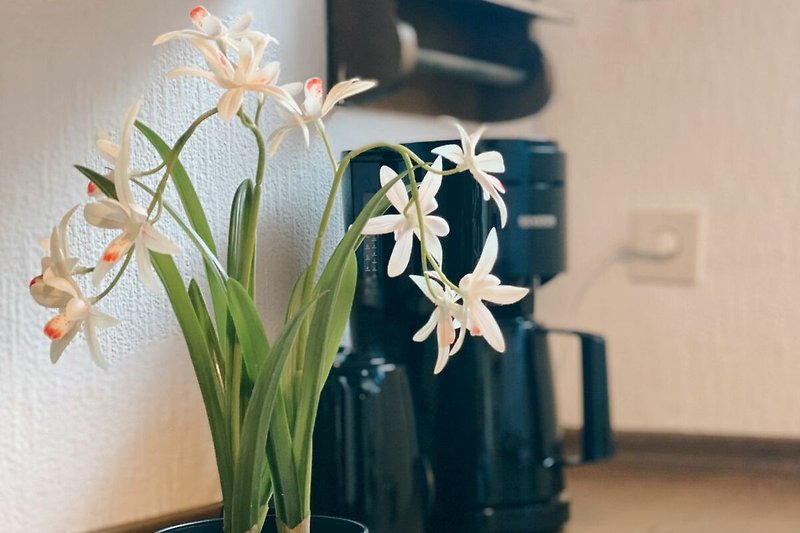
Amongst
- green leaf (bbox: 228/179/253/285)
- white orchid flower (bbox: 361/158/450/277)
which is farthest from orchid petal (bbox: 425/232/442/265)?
green leaf (bbox: 228/179/253/285)

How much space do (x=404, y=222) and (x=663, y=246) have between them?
1.81 ft

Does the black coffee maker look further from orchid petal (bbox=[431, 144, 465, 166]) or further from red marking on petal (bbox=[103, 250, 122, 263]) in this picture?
red marking on petal (bbox=[103, 250, 122, 263])

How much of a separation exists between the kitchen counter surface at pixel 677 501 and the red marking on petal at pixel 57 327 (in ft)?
1.52

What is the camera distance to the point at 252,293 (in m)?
0.52

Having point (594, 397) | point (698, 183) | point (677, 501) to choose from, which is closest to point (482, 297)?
point (594, 397)

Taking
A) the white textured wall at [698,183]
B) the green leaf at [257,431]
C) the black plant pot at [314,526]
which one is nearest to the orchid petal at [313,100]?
the green leaf at [257,431]

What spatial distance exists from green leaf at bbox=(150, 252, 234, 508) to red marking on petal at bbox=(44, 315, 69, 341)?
0.18ft

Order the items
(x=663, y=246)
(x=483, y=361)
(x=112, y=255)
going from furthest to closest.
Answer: (x=663, y=246)
(x=483, y=361)
(x=112, y=255)

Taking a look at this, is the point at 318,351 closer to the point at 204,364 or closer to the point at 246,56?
the point at 204,364

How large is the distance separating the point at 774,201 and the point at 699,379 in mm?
220

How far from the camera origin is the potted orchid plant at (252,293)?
0.44 m

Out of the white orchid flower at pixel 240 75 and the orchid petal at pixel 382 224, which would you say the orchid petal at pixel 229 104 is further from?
the orchid petal at pixel 382 224

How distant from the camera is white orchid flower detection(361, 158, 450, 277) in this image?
50cm

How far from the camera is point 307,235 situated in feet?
2.40
